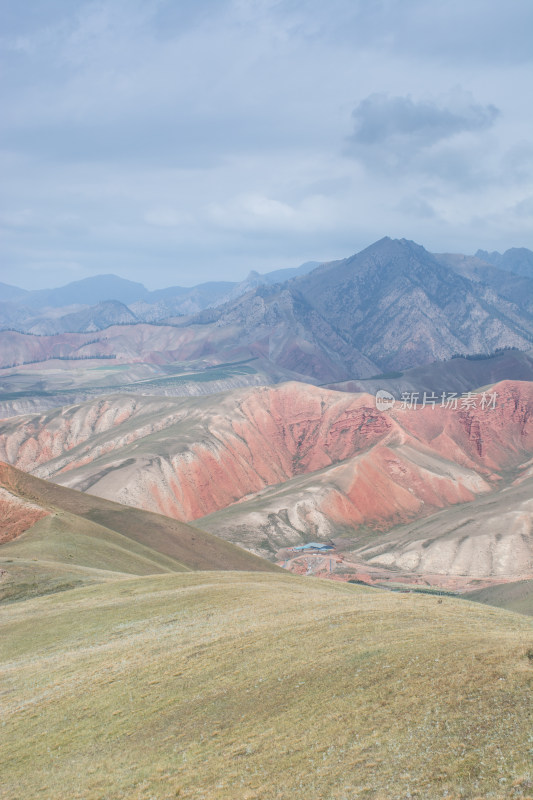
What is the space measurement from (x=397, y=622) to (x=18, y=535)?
51.8 m

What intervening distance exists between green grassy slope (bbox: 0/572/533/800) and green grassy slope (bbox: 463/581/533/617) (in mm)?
52897

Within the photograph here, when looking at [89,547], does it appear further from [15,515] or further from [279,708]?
[279,708]

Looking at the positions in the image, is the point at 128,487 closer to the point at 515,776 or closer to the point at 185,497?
the point at 185,497

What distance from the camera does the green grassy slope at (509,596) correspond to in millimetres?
79662

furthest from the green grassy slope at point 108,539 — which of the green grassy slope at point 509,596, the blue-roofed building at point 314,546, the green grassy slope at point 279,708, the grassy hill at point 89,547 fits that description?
the blue-roofed building at point 314,546

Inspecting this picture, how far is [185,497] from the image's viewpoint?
170 metres

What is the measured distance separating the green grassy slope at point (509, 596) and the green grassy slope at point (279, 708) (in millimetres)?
52897

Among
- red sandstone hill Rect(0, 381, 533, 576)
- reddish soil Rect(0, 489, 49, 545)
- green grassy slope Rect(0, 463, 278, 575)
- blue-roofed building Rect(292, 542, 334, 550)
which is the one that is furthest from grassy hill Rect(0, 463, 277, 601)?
blue-roofed building Rect(292, 542, 334, 550)

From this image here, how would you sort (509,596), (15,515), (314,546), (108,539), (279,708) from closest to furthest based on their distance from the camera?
(279,708), (15,515), (108,539), (509,596), (314,546)

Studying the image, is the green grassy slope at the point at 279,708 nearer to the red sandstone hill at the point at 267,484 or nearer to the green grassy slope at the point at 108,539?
the green grassy slope at the point at 108,539

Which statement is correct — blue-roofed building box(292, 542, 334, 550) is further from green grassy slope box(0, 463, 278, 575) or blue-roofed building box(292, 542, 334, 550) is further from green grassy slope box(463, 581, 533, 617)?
green grassy slope box(0, 463, 278, 575)

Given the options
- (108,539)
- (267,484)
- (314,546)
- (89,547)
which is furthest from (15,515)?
(267,484)

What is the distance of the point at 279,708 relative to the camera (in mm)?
19656

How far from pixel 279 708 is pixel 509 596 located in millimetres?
79806
